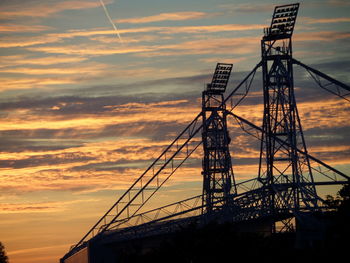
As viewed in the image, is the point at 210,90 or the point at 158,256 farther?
the point at 210,90

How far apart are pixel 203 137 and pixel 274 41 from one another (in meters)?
34.2

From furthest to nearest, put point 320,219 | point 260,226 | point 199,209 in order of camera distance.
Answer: point 199,209
point 260,226
point 320,219

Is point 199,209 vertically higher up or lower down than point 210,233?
higher up

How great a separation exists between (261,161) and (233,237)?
24032 mm

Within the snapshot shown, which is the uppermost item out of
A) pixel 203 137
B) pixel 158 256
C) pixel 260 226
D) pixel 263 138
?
pixel 203 137

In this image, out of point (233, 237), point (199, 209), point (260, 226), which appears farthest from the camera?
point (199, 209)

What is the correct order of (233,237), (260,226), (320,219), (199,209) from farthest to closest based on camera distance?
(199,209)
(260,226)
(320,219)
(233,237)

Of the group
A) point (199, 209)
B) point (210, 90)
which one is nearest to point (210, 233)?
point (199, 209)

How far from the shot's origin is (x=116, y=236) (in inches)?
6624

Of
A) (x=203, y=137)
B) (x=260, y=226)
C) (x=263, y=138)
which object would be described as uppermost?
(x=203, y=137)

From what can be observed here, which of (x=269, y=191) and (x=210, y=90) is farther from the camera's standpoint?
(x=210, y=90)

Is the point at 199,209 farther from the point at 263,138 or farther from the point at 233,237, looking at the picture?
the point at 233,237

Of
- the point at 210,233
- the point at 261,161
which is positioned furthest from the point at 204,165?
the point at 210,233

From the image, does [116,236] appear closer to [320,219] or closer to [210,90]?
[210,90]
